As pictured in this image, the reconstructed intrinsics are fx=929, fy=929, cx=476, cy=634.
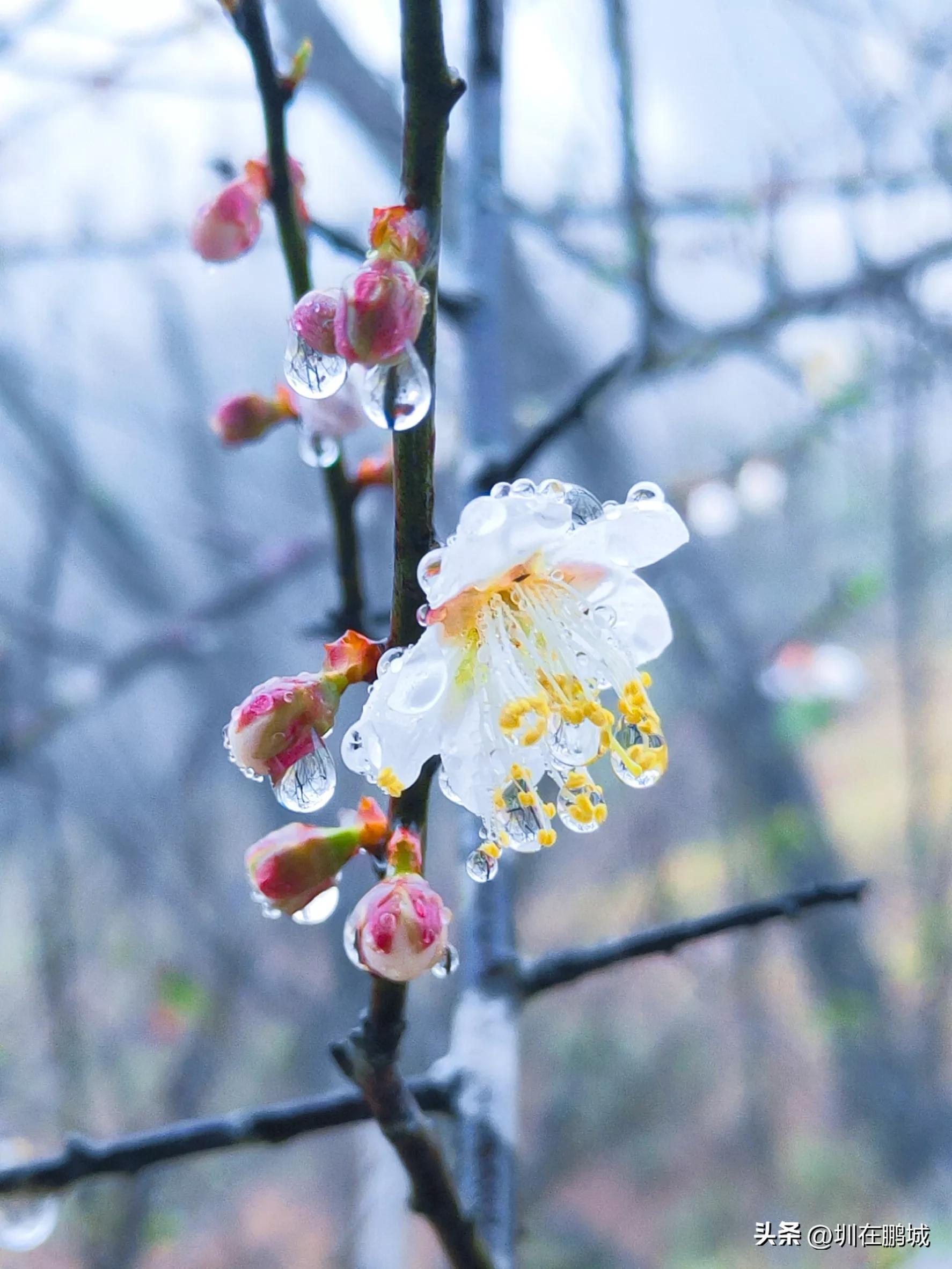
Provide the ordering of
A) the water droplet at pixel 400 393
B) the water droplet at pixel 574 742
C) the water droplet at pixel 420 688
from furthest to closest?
the water droplet at pixel 574 742 < the water droplet at pixel 420 688 < the water droplet at pixel 400 393

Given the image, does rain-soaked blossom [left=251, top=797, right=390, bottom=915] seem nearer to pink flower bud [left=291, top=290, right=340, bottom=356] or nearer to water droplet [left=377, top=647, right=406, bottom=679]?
water droplet [left=377, top=647, right=406, bottom=679]

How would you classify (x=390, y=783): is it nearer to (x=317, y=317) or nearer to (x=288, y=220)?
(x=317, y=317)

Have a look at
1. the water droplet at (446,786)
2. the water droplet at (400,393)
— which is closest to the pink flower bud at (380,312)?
the water droplet at (400,393)

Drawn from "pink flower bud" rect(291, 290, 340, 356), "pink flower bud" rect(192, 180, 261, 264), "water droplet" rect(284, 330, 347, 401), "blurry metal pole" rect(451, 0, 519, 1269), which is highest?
"pink flower bud" rect(192, 180, 261, 264)

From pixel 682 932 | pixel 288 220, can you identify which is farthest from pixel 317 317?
pixel 682 932

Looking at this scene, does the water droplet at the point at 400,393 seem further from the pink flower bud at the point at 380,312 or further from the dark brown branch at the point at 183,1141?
the dark brown branch at the point at 183,1141

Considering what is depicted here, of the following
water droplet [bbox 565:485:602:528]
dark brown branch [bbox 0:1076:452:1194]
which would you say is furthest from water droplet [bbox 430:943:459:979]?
water droplet [bbox 565:485:602:528]

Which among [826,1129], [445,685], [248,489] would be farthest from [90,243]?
[826,1129]
